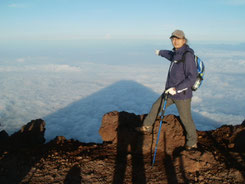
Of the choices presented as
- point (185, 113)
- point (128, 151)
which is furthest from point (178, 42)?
point (128, 151)

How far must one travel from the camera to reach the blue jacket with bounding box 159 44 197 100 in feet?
11.1

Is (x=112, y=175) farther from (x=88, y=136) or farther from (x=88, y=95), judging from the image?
(x=88, y=95)

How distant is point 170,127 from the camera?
4957 millimetres

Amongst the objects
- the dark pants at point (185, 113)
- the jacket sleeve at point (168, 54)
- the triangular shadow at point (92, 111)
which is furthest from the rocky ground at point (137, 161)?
the triangular shadow at point (92, 111)

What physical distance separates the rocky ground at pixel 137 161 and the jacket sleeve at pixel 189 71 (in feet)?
5.17

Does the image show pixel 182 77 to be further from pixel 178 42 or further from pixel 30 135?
pixel 30 135

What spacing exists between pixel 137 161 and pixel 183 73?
2.20m

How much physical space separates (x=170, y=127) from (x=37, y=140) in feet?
20.9

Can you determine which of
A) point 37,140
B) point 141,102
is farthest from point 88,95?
point 37,140

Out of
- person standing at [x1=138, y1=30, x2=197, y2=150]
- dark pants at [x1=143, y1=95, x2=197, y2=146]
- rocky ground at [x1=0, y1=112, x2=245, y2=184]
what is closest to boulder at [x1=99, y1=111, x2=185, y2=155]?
rocky ground at [x1=0, y1=112, x2=245, y2=184]

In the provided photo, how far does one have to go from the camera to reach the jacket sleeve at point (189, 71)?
3.38m

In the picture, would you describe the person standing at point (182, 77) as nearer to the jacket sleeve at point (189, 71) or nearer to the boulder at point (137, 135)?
the jacket sleeve at point (189, 71)

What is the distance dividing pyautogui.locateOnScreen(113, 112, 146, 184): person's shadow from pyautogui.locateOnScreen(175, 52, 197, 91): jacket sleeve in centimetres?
195

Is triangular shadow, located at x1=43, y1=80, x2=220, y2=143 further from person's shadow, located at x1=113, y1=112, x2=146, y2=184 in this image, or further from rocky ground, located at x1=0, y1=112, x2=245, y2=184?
rocky ground, located at x1=0, y1=112, x2=245, y2=184
